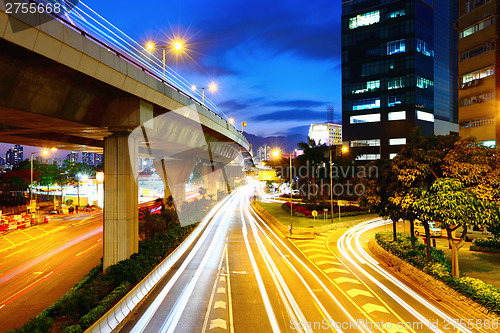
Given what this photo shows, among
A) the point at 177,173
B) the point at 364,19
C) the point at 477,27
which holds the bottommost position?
the point at 177,173

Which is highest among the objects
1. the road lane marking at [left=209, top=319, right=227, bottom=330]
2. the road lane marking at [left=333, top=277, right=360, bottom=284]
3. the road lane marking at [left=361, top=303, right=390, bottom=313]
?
the road lane marking at [left=209, top=319, right=227, bottom=330]

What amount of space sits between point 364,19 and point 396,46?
12.7 m

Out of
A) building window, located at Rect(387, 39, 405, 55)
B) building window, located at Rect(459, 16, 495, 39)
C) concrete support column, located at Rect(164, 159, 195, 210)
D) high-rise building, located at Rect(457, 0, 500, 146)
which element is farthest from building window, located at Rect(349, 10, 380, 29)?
concrete support column, located at Rect(164, 159, 195, 210)

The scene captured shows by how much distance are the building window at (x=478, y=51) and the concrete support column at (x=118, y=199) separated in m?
36.0

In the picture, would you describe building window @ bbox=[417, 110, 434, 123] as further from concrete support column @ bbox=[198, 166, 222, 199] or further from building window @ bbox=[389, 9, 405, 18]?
concrete support column @ bbox=[198, 166, 222, 199]

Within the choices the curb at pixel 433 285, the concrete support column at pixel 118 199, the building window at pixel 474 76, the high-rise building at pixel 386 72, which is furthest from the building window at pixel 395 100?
the concrete support column at pixel 118 199

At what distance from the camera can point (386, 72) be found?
8769 centimetres

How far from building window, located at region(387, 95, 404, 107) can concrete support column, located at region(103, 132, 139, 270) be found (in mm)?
82632

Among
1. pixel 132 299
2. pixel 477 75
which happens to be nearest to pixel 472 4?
pixel 477 75

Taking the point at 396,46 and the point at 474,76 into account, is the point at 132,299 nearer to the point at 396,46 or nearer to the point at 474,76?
the point at 474,76

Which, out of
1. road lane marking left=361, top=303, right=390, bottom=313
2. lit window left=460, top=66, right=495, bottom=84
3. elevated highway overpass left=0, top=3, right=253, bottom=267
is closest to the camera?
elevated highway overpass left=0, top=3, right=253, bottom=267

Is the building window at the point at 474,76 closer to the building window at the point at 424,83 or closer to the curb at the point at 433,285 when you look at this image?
the curb at the point at 433,285

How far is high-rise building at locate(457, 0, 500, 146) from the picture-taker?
32287 mm

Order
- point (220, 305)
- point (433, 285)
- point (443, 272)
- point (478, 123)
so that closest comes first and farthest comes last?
point (220, 305), point (433, 285), point (443, 272), point (478, 123)
